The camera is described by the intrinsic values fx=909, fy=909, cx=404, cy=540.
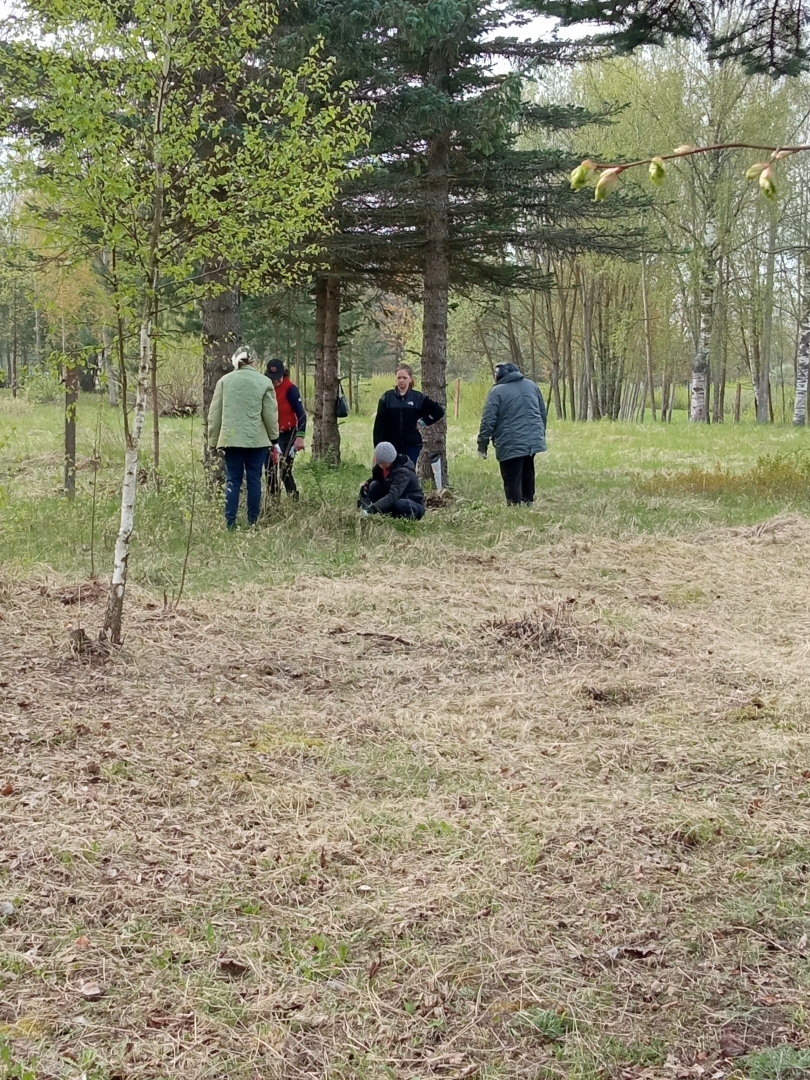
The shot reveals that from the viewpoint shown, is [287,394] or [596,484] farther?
[596,484]

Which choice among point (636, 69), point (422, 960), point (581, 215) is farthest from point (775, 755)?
point (636, 69)

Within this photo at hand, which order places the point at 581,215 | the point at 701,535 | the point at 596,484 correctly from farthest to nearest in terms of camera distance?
1. the point at 596,484
2. the point at 581,215
3. the point at 701,535

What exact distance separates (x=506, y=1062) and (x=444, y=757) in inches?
70.1

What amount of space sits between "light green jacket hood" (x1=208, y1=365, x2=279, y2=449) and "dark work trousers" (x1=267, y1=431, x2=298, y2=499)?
0.93 m

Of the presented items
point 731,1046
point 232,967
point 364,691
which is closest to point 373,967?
point 232,967

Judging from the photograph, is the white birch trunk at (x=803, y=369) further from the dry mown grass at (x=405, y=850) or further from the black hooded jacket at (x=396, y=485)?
the dry mown grass at (x=405, y=850)

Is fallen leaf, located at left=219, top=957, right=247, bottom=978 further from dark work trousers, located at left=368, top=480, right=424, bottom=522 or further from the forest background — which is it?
dark work trousers, located at left=368, top=480, right=424, bottom=522

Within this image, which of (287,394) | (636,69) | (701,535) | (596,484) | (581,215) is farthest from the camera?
(636,69)

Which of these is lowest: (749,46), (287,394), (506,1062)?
(506,1062)

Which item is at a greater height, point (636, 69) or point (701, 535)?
point (636, 69)

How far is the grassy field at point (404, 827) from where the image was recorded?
2.35 metres

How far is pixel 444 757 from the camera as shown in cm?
399

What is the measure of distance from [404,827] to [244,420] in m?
5.53

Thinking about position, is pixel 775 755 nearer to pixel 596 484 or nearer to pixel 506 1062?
pixel 506 1062
